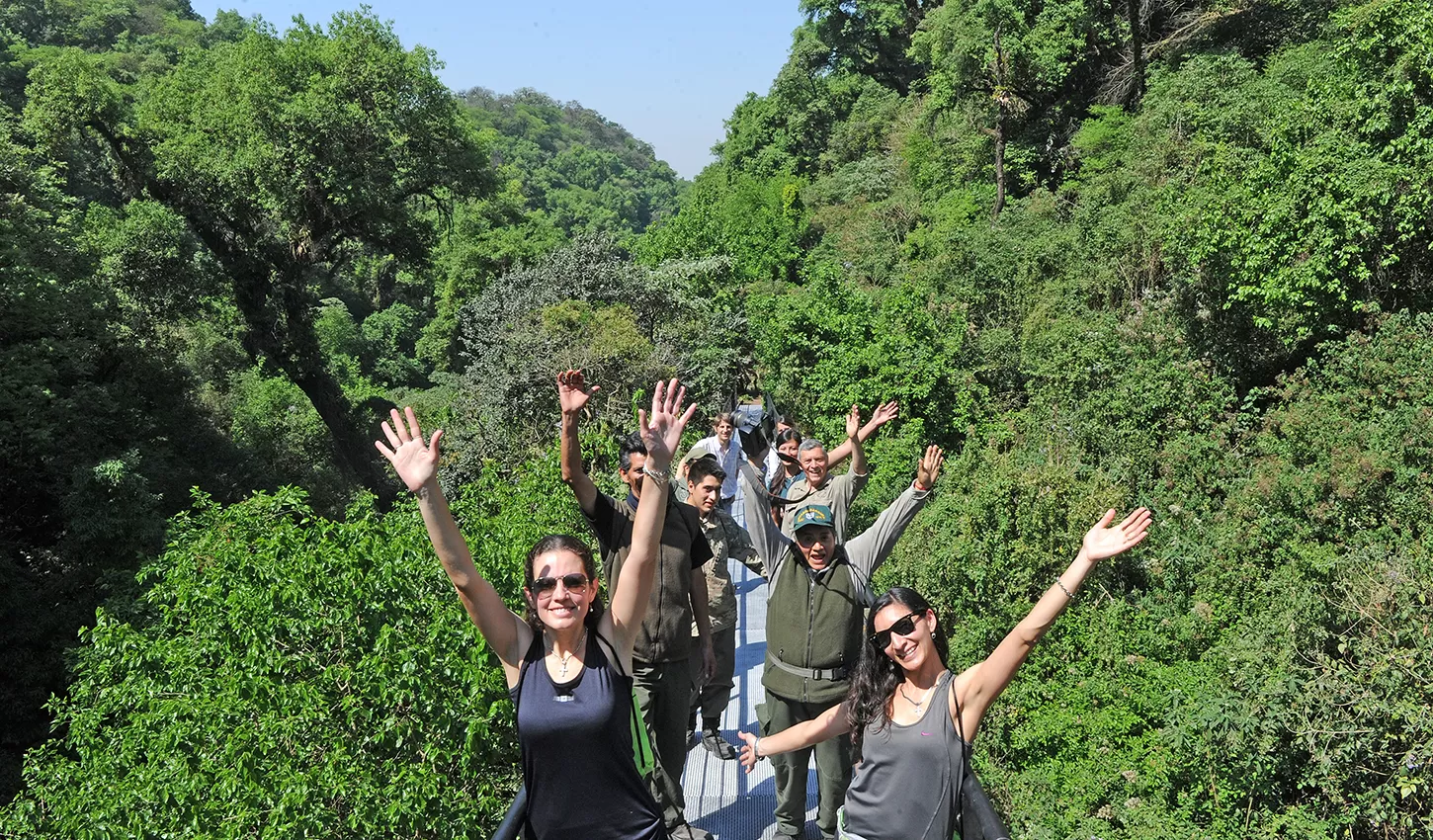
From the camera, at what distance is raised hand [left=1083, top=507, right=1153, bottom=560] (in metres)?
2.44

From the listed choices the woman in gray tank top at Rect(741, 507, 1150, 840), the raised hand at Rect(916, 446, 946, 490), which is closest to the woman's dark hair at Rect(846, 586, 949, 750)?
the woman in gray tank top at Rect(741, 507, 1150, 840)

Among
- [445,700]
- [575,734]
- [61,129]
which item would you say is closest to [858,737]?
[575,734]

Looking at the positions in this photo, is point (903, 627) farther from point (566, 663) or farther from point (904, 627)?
point (566, 663)

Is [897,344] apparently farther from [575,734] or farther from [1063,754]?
[575,734]

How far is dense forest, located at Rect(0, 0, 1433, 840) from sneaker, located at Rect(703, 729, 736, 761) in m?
1.38

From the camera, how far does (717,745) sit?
17.5ft

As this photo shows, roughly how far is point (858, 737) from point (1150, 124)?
1625cm

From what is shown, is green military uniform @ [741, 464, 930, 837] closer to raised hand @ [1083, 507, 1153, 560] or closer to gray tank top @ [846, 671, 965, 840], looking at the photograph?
gray tank top @ [846, 671, 965, 840]

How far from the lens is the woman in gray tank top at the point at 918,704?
97.3 inches

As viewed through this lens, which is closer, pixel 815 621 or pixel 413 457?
pixel 413 457

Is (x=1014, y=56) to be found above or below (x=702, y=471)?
above

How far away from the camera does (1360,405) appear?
26.7ft

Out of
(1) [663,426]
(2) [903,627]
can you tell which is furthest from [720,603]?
(1) [663,426]

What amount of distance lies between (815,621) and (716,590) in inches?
48.9
